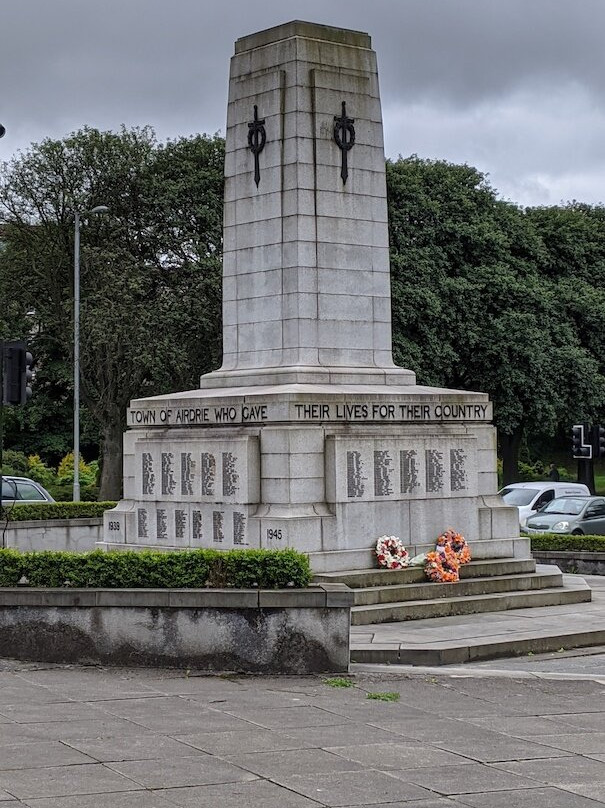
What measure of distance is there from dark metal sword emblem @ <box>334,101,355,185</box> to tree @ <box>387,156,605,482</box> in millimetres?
23615

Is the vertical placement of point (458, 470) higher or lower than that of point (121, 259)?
lower

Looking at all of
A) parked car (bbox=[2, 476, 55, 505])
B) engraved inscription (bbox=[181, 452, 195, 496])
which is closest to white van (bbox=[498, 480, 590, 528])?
parked car (bbox=[2, 476, 55, 505])

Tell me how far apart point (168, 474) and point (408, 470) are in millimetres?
3409

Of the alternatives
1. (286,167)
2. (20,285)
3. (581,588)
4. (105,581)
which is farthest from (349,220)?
(20,285)

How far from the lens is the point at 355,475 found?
1852cm

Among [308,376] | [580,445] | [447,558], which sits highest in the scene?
[308,376]

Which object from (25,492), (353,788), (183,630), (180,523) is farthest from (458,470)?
(25,492)

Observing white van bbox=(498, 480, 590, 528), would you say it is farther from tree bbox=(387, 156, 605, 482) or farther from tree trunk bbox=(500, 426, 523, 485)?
tree trunk bbox=(500, 426, 523, 485)

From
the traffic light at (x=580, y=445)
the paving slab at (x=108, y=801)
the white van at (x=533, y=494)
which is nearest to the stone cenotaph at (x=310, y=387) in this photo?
the paving slab at (x=108, y=801)

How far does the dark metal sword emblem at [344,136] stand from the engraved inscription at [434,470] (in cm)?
413

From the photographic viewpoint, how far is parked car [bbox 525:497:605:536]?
30938mm

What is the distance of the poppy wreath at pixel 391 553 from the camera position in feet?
60.5

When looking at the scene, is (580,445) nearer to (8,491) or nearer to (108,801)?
(8,491)

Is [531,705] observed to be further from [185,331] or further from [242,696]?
[185,331]
